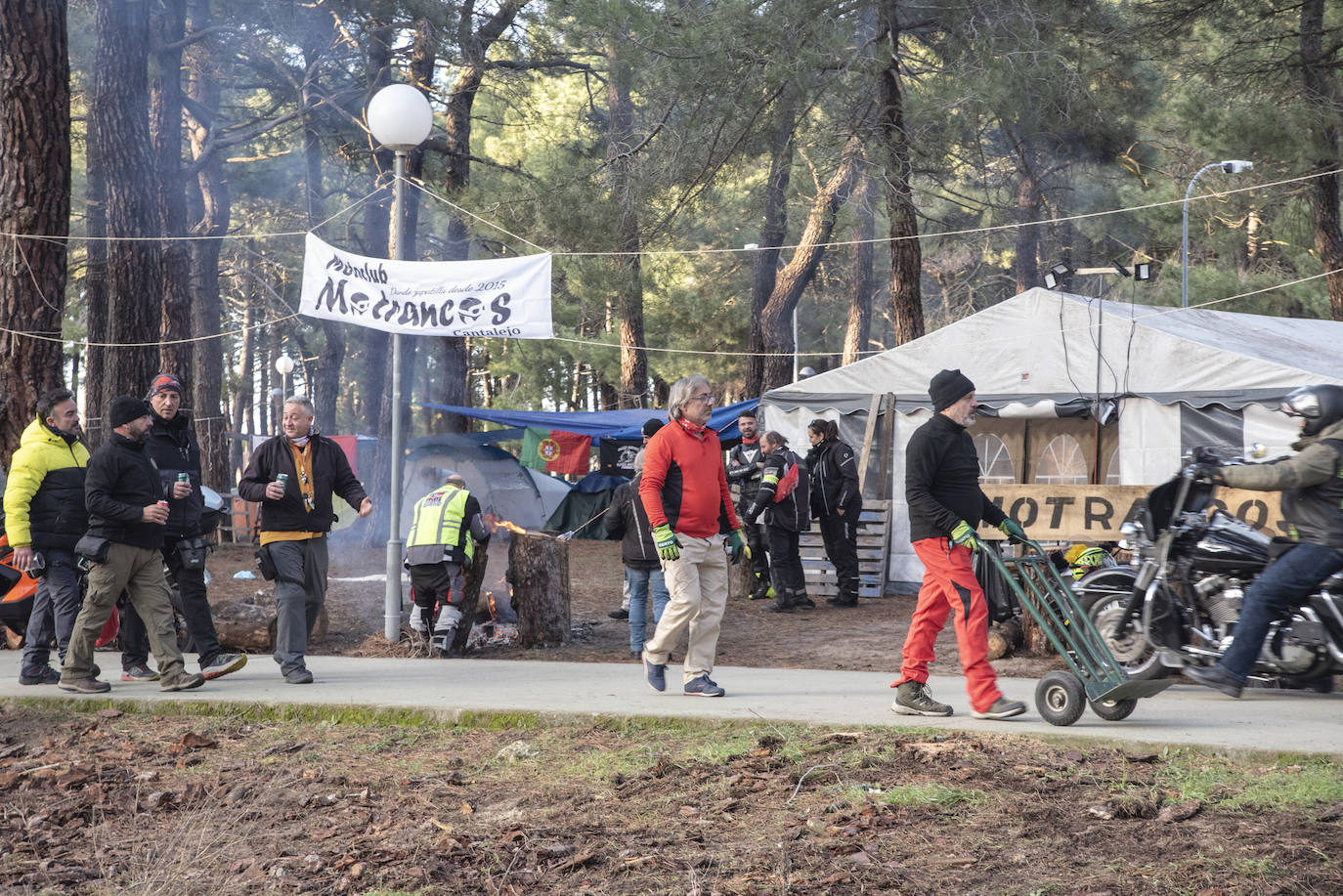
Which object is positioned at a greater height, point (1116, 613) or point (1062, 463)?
point (1062, 463)

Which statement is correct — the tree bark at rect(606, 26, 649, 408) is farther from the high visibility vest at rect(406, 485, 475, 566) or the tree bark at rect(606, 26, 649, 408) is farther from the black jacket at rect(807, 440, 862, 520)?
the high visibility vest at rect(406, 485, 475, 566)

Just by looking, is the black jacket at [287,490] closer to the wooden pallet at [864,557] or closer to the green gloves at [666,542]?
the green gloves at [666,542]

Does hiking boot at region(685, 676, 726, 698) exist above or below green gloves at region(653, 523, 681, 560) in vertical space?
below

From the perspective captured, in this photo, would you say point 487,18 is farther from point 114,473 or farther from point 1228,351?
point 114,473

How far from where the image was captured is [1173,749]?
17.5 ft

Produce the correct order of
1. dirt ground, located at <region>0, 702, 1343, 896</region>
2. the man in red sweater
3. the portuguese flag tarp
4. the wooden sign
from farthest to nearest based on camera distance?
the portuguese flag tarp → the wooden sign → the man in red sweater → dirt ground, located at <region>0, 702, 1343, 896</region>

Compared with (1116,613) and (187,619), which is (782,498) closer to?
(1116,613)

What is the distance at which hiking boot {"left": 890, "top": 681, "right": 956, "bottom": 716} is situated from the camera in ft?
20.3

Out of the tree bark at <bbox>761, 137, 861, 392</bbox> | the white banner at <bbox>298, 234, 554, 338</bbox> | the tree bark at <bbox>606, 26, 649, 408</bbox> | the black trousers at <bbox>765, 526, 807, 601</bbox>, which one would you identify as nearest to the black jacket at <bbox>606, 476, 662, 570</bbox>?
the white banner at <bbox>298, 234, 554, 338</bbox>

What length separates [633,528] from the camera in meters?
8.78

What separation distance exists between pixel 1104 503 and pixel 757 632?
3.03 m

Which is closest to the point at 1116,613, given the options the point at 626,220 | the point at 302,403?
the point at 302,403

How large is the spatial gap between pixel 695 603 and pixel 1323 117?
12.8 meters

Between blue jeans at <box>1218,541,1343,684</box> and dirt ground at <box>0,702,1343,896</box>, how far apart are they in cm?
88
